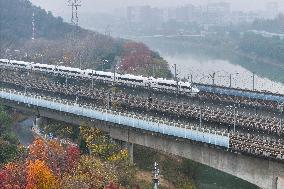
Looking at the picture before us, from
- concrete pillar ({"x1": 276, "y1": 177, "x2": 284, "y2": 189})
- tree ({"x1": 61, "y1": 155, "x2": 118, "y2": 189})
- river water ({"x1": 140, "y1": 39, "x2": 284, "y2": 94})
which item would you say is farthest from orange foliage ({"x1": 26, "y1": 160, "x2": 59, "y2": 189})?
river water ({"x1": 140, "y1": 39, "x2": 284, "y2": 94})

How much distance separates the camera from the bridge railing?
23.2 meters

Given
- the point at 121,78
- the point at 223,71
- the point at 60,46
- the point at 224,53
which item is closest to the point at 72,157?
the point at 121,78

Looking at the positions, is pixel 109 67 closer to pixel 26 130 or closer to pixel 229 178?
pixel 26 130

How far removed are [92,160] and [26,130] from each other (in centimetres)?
1342

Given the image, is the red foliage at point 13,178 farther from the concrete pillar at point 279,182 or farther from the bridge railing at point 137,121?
the concrete pillar at point 279,182

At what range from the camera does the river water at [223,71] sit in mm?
61125

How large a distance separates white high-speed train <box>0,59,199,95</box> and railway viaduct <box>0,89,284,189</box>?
11570 mm

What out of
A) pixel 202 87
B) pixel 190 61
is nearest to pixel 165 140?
pixel 202 87

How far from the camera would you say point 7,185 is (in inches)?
765

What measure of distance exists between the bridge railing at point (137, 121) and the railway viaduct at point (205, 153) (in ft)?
1.13

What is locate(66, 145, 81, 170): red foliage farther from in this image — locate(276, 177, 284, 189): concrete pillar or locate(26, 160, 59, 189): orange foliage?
locate(276, 177, 284, 189): concrete pillar

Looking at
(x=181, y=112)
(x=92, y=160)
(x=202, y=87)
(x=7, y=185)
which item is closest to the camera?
(x=7, y=185)

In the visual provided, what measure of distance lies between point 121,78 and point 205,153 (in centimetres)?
2054

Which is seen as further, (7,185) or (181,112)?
(181,112)
